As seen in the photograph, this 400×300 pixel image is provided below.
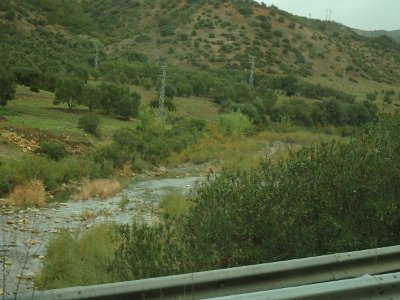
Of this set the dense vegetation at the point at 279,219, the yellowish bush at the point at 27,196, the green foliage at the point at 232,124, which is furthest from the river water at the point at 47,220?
the green foliage at the point at 232,124

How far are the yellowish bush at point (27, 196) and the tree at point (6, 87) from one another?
16.5 metres

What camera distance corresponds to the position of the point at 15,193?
18000 millimetres

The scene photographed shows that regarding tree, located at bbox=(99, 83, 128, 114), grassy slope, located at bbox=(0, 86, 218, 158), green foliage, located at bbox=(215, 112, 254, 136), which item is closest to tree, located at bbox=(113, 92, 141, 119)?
tree, located at bbox=(99, 83, 128, 114)

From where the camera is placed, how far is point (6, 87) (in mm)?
34844

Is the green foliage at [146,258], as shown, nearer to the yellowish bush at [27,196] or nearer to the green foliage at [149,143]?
the yellowish bush at [27,196]

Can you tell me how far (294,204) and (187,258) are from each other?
1533 mm

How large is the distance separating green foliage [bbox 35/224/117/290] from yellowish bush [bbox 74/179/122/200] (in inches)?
370

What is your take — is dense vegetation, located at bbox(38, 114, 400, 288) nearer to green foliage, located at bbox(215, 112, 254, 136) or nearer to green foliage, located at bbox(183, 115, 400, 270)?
green foliage, located at bbox(183, 115, 400, 270)

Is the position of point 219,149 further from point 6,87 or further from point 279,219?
point 279,219

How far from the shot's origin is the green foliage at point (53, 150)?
88.2 ft

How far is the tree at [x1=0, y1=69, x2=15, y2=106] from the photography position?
113 ft

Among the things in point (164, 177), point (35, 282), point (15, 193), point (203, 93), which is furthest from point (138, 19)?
point (35, 282)

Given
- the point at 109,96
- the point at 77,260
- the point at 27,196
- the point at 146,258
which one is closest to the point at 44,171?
the point at 27,196

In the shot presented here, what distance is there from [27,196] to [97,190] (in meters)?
3.50
